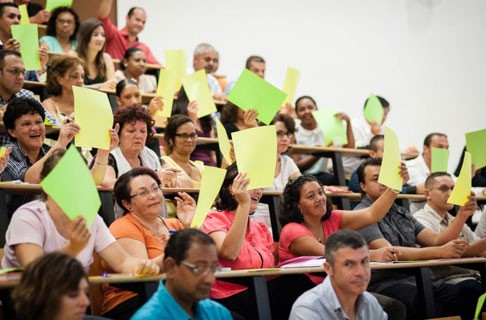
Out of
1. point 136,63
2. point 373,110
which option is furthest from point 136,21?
point 373,110

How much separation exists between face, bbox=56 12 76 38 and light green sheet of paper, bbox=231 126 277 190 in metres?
2.66

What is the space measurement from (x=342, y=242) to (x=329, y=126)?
280 cm

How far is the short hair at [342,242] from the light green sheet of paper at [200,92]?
2404 millimetres

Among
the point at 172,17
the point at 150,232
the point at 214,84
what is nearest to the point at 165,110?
the point at 214,84

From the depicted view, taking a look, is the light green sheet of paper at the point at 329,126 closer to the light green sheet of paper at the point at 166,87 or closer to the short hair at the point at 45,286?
the light green sheet of paper at the point at 166,87

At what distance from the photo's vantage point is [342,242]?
99.9 inches

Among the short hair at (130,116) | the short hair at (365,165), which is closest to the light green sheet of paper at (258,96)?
the short hair at (365,165)

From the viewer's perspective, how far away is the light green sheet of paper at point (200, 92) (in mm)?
4859

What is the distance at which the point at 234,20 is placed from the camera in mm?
7180

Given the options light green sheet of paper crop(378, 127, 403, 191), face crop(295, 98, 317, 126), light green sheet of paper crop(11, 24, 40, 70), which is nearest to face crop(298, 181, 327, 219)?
light green sheet of paper crop(378, 127, 403, 191)

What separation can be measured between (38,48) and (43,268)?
2.68 meters

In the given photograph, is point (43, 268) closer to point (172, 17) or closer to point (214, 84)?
point (214, 84)

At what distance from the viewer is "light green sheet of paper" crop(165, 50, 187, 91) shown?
5230mm

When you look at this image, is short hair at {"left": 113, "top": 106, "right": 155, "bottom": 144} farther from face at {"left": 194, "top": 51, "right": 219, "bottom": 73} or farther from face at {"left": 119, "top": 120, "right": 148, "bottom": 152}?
face at {"left": 194, "top": 51, "right": 219, "bottom": 73}
